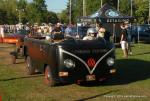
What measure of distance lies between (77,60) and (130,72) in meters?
4.36

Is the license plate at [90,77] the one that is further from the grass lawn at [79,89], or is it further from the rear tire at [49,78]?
the rear tire at [49,78]

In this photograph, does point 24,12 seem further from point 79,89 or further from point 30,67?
point 79,89

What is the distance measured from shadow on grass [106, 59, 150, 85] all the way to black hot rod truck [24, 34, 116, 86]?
1244mm

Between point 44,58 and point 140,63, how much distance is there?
266 inches

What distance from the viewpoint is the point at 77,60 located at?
11578mm

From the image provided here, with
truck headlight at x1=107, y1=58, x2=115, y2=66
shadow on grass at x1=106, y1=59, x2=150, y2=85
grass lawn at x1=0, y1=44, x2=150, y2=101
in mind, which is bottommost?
shadow on grass at x1=106, y1=59, x2=150, y2=85

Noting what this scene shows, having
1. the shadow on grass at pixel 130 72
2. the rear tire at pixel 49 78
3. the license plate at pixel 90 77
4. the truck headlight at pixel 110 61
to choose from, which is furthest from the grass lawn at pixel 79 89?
the truck headlight at pixel 110 61

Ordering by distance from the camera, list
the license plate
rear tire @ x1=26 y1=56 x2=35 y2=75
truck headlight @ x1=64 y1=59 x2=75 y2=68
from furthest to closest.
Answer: rear tire @ x1=26 y1=56 x2=35 y2=75 < the license plate < truck headlight @ x1=64 y1=59 x2=75 y2=68

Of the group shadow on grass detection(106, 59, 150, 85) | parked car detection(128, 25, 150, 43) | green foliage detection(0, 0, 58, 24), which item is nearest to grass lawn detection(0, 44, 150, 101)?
shadow on grass detection(106, 59, 150, 85)

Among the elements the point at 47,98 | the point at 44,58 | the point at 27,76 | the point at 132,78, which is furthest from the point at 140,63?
the point at 47,98

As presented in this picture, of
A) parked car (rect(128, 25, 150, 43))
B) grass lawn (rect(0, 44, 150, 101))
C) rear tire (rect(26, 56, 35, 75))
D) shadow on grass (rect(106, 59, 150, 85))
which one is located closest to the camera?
grass lawn (rect(0, 44, 150, 101))

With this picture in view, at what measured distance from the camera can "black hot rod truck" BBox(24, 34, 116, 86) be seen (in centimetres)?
1154

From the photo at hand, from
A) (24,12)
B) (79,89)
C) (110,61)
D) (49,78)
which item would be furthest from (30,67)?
(24,12)

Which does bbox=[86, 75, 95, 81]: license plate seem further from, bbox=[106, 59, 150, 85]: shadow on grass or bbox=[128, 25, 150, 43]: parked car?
bbox=[128, 25, 150, 43]: parked car
